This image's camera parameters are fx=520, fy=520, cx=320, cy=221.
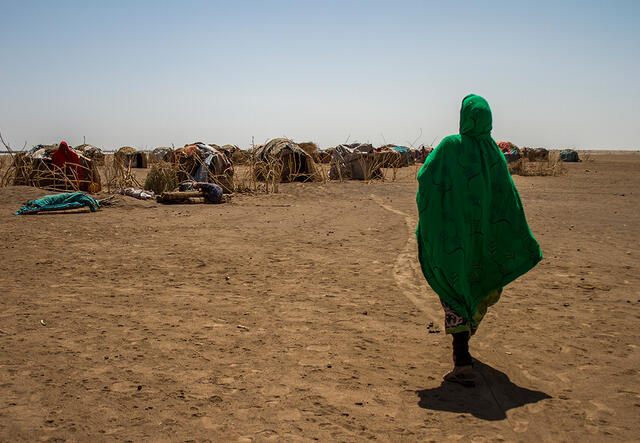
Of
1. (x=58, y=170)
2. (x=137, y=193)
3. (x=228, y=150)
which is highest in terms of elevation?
(x=228, y=150)

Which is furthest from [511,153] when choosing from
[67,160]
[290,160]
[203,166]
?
[67,160]

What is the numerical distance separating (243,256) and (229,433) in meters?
4.18

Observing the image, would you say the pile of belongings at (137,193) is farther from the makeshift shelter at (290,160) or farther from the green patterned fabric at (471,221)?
the green patterned fabric at (471,221)

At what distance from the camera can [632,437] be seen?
2.45m

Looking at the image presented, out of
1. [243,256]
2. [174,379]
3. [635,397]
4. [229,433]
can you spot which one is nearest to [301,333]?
[174,379]

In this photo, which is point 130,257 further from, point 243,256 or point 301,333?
point 301,333

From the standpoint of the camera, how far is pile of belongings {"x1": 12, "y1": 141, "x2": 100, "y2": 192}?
42.6 feet

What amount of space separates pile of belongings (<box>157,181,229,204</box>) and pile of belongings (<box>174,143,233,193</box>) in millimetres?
1292

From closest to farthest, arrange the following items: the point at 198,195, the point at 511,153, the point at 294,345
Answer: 1. the point at 294,345
2. the point at 198,195
3. the point at 511,153

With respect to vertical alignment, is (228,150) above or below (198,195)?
above

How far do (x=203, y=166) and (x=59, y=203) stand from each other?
445 cm

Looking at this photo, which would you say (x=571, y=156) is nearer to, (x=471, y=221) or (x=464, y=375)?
(x=471, y=221)

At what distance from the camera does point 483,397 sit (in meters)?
2.88

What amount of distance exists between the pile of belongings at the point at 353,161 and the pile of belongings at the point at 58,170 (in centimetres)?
1002
